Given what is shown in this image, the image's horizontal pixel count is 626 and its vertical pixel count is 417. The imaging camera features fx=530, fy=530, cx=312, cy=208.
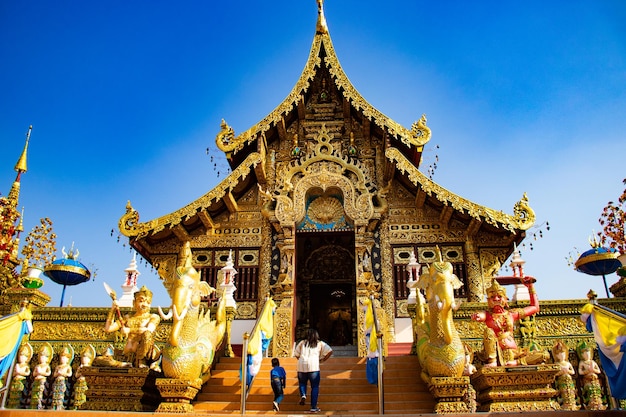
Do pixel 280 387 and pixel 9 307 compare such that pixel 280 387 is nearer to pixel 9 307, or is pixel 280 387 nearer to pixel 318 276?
pixel 9 307

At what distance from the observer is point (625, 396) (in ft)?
17.7

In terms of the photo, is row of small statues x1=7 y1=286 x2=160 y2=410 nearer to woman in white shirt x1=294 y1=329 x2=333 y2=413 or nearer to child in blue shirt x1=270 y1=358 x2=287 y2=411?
child in blue shirt x1=270 y1=358 x2=287 y2=411

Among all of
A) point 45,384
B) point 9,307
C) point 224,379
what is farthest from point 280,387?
point 9,307

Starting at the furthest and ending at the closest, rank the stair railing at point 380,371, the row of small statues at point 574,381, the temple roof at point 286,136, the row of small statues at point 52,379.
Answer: the temple roof at point 286,136 < the row of small statues at point 52,379 < the row of small statues at point 574,381 < the stair railing at point 380,371

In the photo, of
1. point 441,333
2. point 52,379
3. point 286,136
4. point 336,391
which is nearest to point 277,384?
point 336,391

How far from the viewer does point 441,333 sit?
6.50m

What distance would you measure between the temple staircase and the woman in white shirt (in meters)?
0.32

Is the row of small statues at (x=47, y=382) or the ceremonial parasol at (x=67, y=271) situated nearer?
the row of small statues at (x=47, y=382)

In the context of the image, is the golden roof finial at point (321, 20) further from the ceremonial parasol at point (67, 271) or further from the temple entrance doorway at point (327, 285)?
the ceremonial parasol at point (67, 271)

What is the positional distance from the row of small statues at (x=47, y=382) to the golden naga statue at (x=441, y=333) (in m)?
5.65

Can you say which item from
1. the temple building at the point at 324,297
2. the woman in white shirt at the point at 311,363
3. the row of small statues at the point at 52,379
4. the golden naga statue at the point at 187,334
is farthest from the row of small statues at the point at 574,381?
the row of small statues at the point at 52,379

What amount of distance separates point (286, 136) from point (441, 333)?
7274 millimetres

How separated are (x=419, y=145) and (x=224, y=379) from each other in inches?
250

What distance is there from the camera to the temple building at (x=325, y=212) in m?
10.7
